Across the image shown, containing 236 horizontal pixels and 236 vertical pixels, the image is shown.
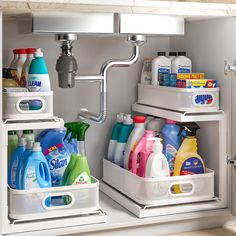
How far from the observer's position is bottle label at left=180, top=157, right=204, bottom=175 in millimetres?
1849

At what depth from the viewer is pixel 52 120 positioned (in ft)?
5.35

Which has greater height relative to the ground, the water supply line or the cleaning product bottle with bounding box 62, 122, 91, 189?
the water supply line

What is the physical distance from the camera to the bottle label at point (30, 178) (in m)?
1.62

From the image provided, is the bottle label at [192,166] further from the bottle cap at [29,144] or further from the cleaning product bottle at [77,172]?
the bottle cap at [29,144]

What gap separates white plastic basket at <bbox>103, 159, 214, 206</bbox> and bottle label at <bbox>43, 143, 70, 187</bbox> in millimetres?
220

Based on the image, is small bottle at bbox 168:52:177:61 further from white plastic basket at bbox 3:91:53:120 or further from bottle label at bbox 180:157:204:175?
white plastic basket at bbox 3:91:53:120

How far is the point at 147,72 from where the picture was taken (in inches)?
82.6

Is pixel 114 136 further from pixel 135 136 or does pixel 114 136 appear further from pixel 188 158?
pixel 188 158

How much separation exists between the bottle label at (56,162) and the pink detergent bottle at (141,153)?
230 millimetres

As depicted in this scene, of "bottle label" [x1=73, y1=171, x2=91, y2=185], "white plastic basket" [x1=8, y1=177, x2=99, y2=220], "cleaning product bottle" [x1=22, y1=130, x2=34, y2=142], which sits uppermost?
"cleaning product bottle" [x1=22, y1=130, x2=34, y2=142]

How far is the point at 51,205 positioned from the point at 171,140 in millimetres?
492

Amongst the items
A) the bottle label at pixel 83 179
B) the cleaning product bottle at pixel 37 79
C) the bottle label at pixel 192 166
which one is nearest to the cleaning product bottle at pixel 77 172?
the bottle label at pixel 83 179

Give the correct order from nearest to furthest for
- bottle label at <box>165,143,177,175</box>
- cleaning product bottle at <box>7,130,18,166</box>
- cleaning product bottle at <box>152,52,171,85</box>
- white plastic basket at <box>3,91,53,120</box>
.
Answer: white plastic basket at <box>3,91,53,120</box>, cleaning product bottle at <box>7,130,18,166</box>, bottle label at <box>165,143,177,175</box>, cleaning product bottle at <box>152,52,171,85</box>

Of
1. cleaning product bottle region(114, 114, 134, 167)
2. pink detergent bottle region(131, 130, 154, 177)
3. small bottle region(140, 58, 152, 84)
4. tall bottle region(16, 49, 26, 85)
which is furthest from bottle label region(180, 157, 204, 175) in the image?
tall bottle region(16, 49, 26, 85)
